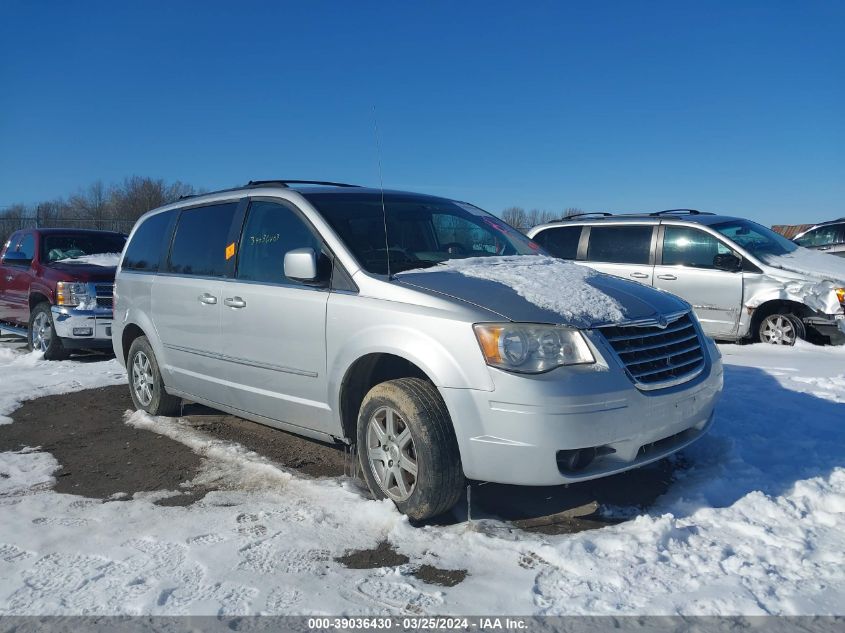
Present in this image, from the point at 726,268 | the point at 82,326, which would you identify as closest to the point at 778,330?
the point at 726,268

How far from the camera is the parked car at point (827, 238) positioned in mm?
14570

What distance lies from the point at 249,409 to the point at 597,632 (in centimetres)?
286

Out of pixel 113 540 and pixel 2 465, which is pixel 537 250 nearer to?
pixel 113 540

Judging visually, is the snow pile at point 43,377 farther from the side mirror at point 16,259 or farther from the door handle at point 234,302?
the door handle at point 234,302

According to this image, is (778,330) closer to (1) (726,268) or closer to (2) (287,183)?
(1) (726,268)

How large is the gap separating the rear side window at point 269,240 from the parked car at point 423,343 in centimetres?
1

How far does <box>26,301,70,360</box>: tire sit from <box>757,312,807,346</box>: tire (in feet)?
28.7

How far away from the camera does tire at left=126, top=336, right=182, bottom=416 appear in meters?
5.71

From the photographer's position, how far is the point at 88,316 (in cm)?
880

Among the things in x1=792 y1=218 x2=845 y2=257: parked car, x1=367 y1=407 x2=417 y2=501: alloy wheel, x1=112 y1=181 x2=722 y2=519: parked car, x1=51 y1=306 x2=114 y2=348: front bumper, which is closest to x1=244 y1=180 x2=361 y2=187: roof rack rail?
x1=112 y1=181 x2=722 y2=519: parked car

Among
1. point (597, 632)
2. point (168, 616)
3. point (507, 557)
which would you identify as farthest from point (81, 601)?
point (597, 632)

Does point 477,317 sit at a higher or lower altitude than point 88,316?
higher

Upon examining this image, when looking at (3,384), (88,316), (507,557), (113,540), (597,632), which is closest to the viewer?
(597,632)

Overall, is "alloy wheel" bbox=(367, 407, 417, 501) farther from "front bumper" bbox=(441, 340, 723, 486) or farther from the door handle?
the door handle
